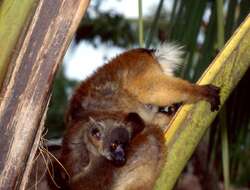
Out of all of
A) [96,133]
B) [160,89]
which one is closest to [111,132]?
[96,133]

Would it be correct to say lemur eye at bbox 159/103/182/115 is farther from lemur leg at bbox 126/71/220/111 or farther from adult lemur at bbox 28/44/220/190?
lemur leg at bbox 126/71/220/111

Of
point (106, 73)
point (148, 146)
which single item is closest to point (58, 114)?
point (106, 73)

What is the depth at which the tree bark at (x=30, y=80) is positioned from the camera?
169cm

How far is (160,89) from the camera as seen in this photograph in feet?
9.50

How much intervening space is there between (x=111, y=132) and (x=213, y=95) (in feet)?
2.67

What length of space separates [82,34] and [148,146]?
3533mm

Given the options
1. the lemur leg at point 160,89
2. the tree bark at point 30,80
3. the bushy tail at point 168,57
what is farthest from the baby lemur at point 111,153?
the tree bark at point 30,80

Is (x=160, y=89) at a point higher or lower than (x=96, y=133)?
higher

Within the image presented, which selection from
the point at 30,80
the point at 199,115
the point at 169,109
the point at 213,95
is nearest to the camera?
the point at 30,80

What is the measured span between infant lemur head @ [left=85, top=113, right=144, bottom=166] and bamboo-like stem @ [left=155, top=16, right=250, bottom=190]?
0.56m

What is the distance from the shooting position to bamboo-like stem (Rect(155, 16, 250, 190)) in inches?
82.0

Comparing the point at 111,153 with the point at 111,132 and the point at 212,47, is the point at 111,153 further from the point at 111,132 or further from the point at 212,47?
the point at 212,47

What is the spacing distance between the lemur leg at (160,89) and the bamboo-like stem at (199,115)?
1.04ft

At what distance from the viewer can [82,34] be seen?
5.89 m
